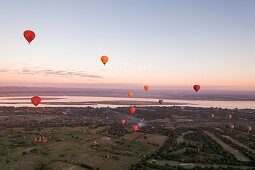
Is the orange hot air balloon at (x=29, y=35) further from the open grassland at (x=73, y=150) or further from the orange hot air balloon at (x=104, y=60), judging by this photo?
the open grassland at (x=73, y=150)

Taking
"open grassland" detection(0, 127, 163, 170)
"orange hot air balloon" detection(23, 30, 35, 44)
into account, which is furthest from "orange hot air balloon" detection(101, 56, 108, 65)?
"open grassland" detection(0, 127, 163, 170)

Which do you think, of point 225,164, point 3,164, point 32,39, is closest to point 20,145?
point 3,164

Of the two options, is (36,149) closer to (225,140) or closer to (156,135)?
(156,135)

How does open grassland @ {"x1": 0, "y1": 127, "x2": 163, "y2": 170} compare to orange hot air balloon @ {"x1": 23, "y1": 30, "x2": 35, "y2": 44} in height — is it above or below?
below

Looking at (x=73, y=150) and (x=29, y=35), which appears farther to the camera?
(x=73, y=150)

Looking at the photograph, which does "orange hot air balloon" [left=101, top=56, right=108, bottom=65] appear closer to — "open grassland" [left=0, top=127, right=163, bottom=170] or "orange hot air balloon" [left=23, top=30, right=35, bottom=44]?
"orange hot air balloon" [left=23, top=30, right=35, bottom=44]

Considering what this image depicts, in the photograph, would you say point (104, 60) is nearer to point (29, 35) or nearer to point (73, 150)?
point (29, 35)

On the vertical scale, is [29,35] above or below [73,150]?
above

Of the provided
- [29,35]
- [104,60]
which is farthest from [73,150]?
[29,35]

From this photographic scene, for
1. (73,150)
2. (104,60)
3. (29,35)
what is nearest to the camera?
(29,35)

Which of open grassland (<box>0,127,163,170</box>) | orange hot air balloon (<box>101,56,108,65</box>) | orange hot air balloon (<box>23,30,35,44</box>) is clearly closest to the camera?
open grassland (<box>0,127,163,170</box>)

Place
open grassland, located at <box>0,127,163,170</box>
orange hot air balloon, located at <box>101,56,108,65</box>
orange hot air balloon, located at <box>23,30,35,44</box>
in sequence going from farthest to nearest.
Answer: orange hot air balloon, located at <box>101,56,108,65</box> → orange hot air balloon, located at <box>23,30,35,44</box> → open grassland, located at <box>0,127,163,170</box>

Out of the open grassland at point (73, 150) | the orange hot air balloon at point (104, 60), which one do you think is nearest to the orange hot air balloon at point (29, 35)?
the orange hot air balloon at point (104, 60)
